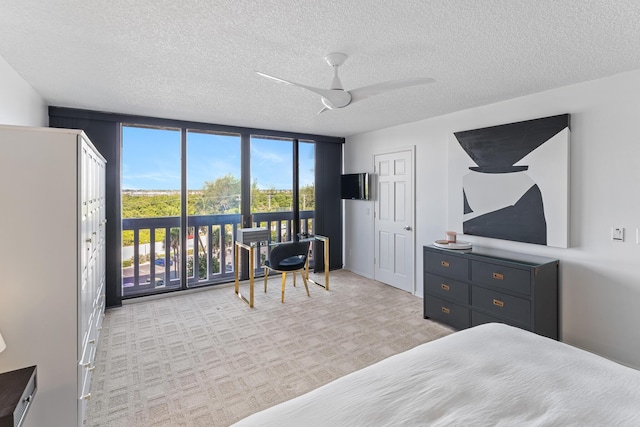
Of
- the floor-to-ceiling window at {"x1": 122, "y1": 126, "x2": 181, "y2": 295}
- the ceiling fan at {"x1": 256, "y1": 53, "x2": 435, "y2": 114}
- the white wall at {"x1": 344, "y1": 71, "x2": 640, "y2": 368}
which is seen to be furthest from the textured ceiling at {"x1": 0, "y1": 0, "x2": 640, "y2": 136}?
the floor-to-ceiling window at {"x1": 122, "y1": 126, "x2": 181, "y2": 295}

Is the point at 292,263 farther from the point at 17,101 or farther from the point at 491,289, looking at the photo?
the point at 17,101

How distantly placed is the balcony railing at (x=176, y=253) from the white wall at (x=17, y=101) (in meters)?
1.52

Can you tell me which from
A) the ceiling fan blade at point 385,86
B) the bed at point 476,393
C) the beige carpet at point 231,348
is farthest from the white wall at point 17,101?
the bed at point 476,393

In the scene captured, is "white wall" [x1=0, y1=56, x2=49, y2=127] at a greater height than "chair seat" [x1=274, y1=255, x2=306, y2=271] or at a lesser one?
greater

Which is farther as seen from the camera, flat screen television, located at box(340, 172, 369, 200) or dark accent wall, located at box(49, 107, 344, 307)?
flat screen television, located at box(340, 172, 369, 200)

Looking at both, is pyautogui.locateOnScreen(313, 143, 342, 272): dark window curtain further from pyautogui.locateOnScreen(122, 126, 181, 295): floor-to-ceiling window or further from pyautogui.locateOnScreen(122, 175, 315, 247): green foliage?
pyautogui.locateOnScreen(122, 126, 181, 295): floor-to-ceiling window

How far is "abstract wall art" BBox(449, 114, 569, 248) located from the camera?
2805 millimetres

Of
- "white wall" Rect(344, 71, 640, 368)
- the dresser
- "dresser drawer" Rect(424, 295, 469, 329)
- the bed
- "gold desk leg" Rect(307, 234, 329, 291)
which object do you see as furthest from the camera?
"gold desk leg" Rect(307, 234, 329, 291)

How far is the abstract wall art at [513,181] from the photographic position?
9.20ft

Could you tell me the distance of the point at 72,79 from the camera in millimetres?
2621

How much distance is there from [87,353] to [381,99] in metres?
3.23

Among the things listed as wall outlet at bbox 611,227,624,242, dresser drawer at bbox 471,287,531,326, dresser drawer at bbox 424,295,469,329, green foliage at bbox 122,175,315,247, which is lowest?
dresser drawer at bbox 424,295,469,329

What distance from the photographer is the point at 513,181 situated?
3.13m

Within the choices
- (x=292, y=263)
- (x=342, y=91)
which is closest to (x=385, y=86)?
(x=342, y=91)
